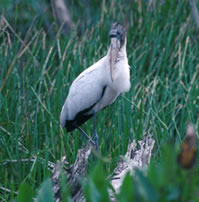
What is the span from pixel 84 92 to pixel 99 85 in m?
0.17

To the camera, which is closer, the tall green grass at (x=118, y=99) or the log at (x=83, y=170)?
the log at (x=83, y=170)

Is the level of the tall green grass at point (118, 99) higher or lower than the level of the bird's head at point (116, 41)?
lower

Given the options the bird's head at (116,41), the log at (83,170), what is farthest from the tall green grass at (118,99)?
the bird's head at (116,41)

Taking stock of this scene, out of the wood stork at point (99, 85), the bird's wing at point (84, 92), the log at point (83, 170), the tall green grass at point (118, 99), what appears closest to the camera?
the log at point (83, 170)

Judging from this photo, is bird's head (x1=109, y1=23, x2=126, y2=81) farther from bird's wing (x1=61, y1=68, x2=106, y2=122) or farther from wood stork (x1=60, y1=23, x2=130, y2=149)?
bird's wing (x1=61, y1=68, x2=106, y2=122)

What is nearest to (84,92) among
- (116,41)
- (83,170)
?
(116,41)

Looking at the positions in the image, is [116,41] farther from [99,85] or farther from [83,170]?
[83,170]

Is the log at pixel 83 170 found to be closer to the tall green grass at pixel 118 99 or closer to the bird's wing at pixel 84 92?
the tall green grass at pixel 118 99

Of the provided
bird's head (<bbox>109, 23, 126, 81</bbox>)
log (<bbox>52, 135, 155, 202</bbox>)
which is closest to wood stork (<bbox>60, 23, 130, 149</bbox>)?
bird's head (<bbox>109, 23, 126, 81</bbox>)

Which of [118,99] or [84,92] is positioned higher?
[84,92]

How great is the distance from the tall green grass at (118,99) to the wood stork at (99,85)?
0.10m

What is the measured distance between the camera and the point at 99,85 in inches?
149

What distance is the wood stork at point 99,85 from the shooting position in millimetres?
3598

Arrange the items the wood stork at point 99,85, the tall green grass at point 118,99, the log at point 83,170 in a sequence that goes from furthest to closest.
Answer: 1. the wood stork at point 99,85
2. the tall green grass at point 118,99
3. the log at point 83,170
